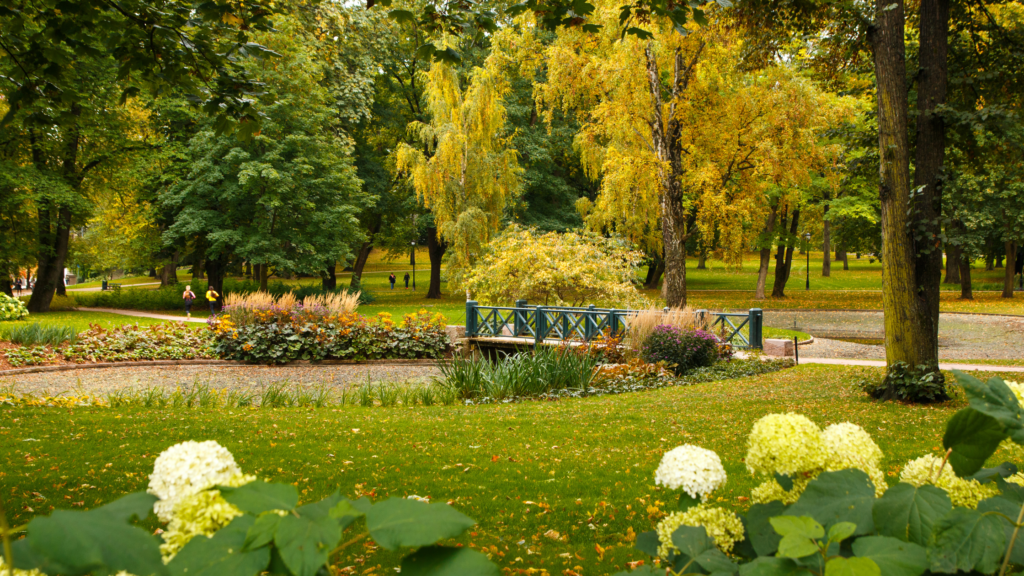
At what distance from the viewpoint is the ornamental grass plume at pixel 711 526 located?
135 centimetres

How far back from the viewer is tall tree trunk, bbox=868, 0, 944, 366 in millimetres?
8188

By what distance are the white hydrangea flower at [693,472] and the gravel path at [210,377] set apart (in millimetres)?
10528

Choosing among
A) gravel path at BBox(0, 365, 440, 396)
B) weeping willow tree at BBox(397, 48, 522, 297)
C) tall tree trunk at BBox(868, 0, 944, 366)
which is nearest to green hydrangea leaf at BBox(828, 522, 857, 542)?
tall tree trunk at BBox(868, 0, 944, 366)

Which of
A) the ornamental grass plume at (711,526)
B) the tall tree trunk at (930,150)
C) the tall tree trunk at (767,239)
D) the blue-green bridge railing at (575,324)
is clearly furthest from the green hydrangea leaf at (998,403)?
the tall tree trunk at (767,239)

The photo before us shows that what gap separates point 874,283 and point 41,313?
46558 millimetres

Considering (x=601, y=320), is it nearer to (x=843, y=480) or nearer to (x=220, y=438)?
(x=220, y=438)

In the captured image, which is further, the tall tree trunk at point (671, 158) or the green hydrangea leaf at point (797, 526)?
the tall tree trunk at point (671, 158)

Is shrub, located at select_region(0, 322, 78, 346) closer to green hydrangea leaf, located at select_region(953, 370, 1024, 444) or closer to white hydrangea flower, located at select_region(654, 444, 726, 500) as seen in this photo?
white hydrangea flower, located at select_region(654, 444, 726, 500)

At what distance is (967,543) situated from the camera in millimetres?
1027

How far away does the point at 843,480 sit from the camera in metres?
1.20

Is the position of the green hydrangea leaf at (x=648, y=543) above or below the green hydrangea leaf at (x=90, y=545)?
below

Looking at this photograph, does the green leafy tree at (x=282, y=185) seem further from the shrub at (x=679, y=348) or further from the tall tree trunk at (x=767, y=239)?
the tall tree trunk at (x=767, y=239)

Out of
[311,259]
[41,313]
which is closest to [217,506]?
[311,259]

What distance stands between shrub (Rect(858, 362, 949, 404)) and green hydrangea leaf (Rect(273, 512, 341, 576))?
9.39m
